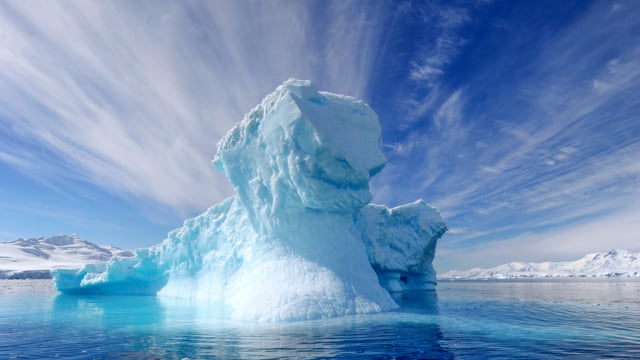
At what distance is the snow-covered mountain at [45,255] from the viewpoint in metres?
111

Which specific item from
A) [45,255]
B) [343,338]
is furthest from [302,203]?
[45,255]

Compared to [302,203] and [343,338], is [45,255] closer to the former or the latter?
[302,203]

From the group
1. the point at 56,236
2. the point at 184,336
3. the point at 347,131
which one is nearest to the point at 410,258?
the point at 347,131

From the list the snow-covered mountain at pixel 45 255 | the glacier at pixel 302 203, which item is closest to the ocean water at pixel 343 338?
the glacier at pixel 302 203

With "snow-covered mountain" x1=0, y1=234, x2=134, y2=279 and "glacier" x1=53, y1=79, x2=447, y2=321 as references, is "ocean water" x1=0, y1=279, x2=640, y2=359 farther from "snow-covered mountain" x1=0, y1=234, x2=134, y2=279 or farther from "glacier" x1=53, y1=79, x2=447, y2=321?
"snow-covered mountain" x1=0, y1=234, x2=134, y2=279

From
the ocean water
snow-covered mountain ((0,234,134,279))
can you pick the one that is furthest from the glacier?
snow-covered mountain ((0,234,134,279))

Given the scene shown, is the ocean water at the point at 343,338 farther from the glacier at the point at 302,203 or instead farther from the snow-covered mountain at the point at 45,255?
the snow-covered mountain at the point at 45,255

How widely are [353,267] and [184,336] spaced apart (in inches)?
331

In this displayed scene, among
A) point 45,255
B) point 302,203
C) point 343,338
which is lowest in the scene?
point 343,338

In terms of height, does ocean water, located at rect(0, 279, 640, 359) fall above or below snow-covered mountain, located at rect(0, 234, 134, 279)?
below

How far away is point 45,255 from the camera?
159 m

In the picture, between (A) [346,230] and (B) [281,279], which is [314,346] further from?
(A) [346,230]

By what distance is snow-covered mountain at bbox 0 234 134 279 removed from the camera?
363 ft

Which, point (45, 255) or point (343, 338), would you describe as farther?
point (45, 255)
